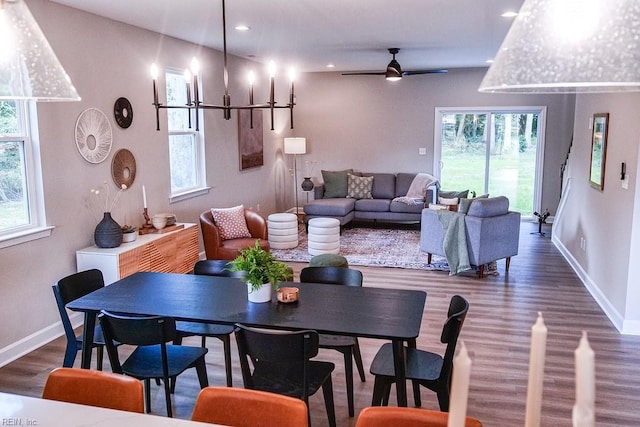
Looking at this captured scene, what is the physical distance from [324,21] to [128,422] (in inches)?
168

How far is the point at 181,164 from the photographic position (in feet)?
21.1

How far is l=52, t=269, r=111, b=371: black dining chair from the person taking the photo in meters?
3.15

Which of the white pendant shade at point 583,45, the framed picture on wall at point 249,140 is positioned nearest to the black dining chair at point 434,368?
the white pendant shade at point 583,45

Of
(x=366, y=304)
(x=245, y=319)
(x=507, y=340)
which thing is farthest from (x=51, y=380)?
(x=507, y=340)

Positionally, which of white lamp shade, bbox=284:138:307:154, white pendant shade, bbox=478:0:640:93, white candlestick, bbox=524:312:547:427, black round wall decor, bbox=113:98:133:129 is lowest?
white candlestick, bbox=524:312:547:427

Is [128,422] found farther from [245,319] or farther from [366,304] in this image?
[366,304]

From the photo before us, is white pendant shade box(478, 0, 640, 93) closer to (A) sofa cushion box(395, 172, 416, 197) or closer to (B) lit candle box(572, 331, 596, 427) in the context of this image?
(B) lit candle box(572, 331, 596, 427)

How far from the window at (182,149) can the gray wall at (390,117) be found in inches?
147

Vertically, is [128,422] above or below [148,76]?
below

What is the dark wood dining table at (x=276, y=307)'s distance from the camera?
8.57 ft

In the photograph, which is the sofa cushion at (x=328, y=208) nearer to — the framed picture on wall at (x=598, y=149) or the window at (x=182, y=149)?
the window at (x=182, y=149)

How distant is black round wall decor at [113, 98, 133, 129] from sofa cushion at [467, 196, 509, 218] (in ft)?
12.3

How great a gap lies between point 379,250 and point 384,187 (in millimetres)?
2316

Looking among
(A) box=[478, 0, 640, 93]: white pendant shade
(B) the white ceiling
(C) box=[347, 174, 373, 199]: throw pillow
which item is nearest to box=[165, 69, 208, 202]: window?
(B) the white ceiling
